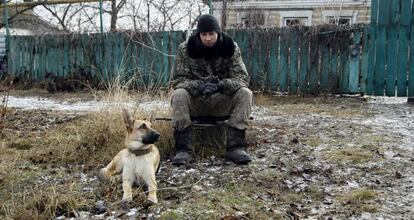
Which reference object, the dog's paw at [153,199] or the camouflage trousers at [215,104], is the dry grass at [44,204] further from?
the camouflage trousers at [215,104]

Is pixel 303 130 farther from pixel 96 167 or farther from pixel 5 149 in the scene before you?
pixel 5 149

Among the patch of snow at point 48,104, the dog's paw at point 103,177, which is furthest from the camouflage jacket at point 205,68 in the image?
the patch of snow at point 48,104

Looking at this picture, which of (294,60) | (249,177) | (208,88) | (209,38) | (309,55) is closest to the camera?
(249,177)

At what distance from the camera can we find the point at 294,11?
17156 millimetres

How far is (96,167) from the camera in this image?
3736 millimetres

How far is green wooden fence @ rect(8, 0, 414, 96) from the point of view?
25.8ft

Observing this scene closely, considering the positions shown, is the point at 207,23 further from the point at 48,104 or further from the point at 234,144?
the point at 48,104

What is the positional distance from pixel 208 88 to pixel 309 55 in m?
5.28

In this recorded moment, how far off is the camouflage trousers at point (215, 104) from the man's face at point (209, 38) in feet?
1.48

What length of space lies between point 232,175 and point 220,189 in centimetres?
36

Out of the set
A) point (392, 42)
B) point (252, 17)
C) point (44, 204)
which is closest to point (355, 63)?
point (392, 42)

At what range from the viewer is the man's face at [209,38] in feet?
12.8

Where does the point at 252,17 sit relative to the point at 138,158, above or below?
above

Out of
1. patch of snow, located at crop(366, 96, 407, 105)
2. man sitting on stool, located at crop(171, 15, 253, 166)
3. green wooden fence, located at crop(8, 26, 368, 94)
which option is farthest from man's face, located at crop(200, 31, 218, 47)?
patch of snow, located at crop(366, 96, 407, 105)
